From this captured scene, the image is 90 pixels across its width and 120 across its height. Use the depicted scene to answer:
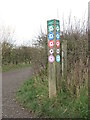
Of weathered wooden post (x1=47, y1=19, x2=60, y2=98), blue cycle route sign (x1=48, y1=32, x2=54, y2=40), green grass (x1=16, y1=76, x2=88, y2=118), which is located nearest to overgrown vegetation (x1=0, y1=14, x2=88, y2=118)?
green grass (x1=16, y1=76, x2=88, y2=118)

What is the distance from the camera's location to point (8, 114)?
3.92 meters

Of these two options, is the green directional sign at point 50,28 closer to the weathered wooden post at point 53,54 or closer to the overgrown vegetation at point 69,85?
the weathered wooden post at point 53,54

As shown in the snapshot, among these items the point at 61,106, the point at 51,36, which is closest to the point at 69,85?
the point at 61,106

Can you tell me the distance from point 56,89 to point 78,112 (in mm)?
1041

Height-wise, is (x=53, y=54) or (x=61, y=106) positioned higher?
(x=53, y=54)

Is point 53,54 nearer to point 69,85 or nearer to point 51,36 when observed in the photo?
point 51,36

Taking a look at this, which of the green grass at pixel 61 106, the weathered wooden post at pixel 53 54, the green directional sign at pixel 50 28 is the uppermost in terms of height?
the green directional sign at pixel 50 28

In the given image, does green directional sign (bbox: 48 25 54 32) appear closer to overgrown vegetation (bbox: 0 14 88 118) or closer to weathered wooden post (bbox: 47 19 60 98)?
weathered wooden post (bbox: 47 19 60 98)

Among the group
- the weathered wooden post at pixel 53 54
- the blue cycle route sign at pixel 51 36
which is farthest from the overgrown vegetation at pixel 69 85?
the blue cycle route sign at pixel 51 36

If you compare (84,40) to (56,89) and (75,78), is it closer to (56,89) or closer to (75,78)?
(75,78)

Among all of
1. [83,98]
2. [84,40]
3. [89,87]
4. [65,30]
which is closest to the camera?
[83,98]

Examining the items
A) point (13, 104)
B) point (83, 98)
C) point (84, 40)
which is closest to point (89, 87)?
point (83, 98)

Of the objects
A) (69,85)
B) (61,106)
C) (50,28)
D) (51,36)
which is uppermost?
(50,28)

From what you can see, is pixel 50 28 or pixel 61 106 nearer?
pixel 61 106
